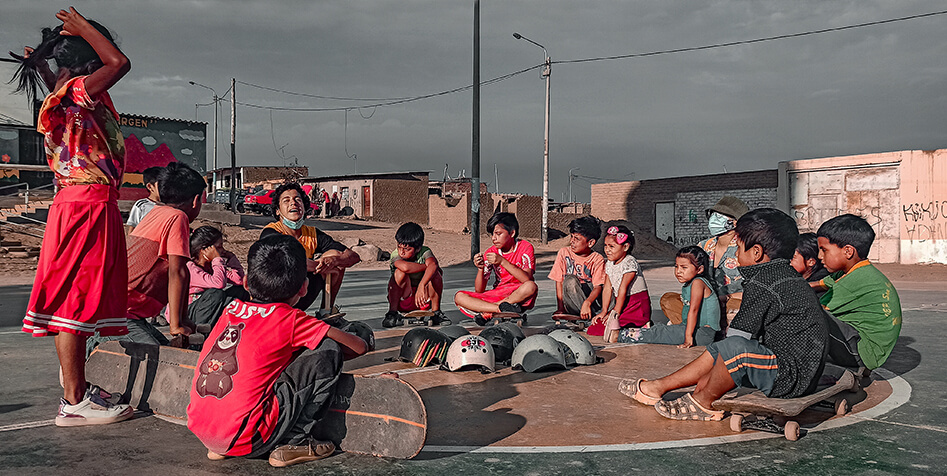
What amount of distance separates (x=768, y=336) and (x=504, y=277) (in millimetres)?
4993

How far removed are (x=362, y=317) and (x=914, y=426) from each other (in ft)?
22.3

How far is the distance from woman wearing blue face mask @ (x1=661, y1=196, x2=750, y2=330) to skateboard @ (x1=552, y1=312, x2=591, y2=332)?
1058 mm

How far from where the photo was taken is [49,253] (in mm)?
4074

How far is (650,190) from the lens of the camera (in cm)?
3612

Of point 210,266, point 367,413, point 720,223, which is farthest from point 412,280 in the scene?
point 367,413

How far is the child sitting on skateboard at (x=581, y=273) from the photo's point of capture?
8500 mm

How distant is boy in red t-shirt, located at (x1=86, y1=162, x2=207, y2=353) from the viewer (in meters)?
4.92

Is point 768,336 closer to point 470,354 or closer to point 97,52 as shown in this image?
point 470,354

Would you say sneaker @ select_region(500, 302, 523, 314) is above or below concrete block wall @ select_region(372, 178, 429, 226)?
below

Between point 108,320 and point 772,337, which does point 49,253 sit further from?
point 772,337

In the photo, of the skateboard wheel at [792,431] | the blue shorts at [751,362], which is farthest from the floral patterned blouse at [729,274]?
the skateboard wheel at [792,431]

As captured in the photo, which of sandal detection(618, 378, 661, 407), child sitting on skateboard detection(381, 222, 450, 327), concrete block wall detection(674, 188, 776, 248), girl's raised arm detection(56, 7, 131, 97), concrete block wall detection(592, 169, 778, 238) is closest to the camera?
girl's raised arm detection(56, 7, 131, 97)

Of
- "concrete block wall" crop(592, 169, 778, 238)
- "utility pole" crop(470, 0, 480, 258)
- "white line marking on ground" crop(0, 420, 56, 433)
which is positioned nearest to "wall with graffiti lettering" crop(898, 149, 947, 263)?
"concrete block wall" crop(592, 169, 778, 238)

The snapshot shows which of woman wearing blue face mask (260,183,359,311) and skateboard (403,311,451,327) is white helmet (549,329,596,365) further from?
skateboard (403,311,451,327)
